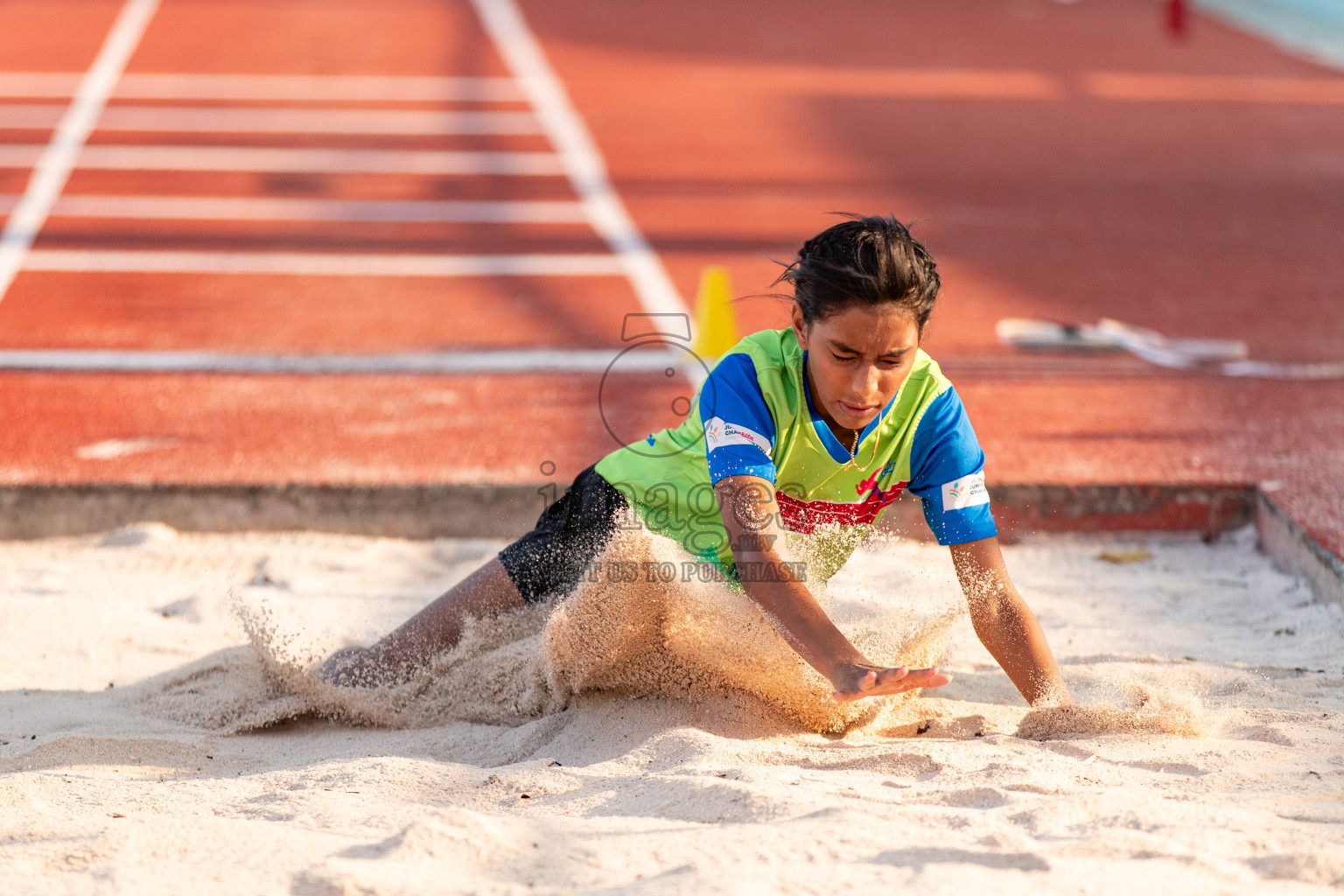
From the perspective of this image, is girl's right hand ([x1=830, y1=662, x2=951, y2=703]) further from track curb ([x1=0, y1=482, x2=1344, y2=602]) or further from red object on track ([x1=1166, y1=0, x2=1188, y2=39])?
red object on track ([x1=1166, y1=0, x2=1188, y2=39])

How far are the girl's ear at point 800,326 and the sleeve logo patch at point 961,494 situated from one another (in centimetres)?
42

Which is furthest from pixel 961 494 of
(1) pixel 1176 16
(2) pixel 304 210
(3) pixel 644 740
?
(1) pixel 1176 16

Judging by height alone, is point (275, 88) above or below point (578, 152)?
above

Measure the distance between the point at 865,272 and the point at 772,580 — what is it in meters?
0.62

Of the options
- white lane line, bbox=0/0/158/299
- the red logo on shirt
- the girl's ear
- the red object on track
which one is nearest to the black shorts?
the red logo on shirt

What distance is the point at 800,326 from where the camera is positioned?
268 cm

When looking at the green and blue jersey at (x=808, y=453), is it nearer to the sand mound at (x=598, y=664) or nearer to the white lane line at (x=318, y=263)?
the sand mound at (x=598, y=664)

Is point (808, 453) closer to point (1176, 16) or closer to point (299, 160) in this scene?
point (299, 160)

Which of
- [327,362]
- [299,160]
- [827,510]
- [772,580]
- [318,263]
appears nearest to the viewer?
[772,580]

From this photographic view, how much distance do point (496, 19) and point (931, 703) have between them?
1174 cm

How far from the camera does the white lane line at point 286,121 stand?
936 centimetres

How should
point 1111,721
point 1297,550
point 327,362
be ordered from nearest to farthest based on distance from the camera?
point 1111,721, point 1297,550, point 327,362

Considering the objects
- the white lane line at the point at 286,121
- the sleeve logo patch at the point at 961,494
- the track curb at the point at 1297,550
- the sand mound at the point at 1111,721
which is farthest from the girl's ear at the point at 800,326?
the white lane line at the point at 286,121

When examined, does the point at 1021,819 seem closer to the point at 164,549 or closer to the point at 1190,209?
the point at 164,549
